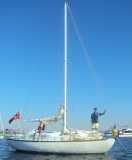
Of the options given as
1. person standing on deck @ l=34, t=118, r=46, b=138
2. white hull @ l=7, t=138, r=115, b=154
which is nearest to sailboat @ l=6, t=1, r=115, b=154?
white hull @ l=7, t=138, r=115, b=154

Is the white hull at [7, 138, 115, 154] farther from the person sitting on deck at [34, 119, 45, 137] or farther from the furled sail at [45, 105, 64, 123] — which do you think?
the furled sail at [45, 105, 64, 123]

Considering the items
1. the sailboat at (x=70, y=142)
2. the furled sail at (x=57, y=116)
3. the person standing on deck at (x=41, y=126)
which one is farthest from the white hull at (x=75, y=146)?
A: the furled sail at (x=57, y=116)

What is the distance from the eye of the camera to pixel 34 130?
54.5 meters

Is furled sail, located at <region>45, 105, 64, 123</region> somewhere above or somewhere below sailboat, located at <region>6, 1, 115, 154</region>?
above

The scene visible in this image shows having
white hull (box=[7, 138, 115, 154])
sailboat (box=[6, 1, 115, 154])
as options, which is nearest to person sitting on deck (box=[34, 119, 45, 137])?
sailboat (box=[6, 1, 115, 154])

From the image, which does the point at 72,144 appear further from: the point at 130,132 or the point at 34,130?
the point at 130,132

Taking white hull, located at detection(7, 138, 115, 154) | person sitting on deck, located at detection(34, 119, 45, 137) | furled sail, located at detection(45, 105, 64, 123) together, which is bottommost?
white hull, located at detection(7, 138, 115, 154)

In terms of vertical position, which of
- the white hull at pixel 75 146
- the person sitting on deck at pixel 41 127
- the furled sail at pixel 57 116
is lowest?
the white hull at pixel 75 146

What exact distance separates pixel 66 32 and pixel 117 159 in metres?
19.3

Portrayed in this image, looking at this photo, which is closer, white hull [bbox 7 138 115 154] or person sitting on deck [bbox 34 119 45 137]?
white hull [bbox 7 138 115 154]

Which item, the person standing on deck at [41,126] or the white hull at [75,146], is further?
the person standing on deck at [41,126]

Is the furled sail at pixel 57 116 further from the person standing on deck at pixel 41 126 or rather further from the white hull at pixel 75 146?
the white hull at pixel 75 146

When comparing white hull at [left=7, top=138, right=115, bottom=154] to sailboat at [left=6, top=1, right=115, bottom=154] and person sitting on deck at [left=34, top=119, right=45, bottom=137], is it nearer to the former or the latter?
sailboat at [left=6, top=1, right=115, bottom=154]

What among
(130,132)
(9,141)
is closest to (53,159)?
(9,141)
